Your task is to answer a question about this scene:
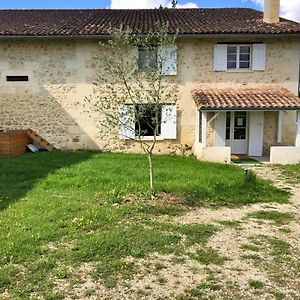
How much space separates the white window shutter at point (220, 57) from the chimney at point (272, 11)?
2.69 m

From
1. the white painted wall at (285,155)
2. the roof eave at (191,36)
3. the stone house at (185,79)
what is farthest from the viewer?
the stone house at (185,79)

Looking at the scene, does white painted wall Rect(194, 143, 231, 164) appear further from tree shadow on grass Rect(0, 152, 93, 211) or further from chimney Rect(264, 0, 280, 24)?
chimney Rect(264, 0, 280, 24)

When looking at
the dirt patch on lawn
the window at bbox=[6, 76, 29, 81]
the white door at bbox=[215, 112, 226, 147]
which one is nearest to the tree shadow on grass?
the dirt patch on lawn

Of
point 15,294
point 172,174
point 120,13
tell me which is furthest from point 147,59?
point 120,13

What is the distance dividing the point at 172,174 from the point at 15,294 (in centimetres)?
647

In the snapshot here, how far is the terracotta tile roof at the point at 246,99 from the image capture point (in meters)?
13.6

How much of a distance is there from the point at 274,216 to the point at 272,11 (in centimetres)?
1234

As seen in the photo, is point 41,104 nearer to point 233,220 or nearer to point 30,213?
point 30,213

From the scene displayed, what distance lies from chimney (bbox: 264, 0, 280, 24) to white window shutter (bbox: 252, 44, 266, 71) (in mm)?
1693

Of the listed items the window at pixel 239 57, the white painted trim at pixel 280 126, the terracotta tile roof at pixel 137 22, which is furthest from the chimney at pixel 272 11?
the white painted trim at pixel 280 126

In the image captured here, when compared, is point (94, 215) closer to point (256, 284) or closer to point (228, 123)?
point (256, 284)

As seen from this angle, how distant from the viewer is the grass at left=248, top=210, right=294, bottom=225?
21.6ft

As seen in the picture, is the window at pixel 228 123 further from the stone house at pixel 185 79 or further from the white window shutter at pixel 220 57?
the white window shutter at pixel 220 57

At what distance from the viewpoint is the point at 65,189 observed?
334 inches
